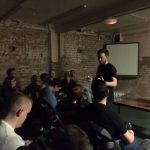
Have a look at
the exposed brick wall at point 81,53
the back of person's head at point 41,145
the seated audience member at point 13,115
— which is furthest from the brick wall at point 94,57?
the back of person's head at point 41,145

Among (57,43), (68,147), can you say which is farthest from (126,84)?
(68,147)

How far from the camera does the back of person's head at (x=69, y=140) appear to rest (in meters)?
1.02

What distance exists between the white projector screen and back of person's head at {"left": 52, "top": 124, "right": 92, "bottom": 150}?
7374 mm

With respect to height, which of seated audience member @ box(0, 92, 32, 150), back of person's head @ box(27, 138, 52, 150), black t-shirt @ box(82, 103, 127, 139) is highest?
back of person's head @ box(27, 138, 52, 150)

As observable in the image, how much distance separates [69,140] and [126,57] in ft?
24.5

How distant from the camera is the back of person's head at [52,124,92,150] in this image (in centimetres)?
102

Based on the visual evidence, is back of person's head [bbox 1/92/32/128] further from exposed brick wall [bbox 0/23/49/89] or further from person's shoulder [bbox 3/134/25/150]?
exposed brick wall [bbox 0/23/49/89]

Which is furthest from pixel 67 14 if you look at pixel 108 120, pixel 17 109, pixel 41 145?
pixel 41 145

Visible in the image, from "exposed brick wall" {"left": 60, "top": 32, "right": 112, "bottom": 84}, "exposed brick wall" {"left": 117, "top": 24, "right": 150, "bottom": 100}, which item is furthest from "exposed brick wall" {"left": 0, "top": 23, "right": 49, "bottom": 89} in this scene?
"exposed brick wall" {"left": 117, "top": 24, "right": 150, "bottom": 100}

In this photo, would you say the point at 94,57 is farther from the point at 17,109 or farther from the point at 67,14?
the point at 17,109

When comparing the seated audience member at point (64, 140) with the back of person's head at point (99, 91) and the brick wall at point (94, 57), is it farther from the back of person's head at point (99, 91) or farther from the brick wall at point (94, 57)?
the brick wall at point (94, 57)

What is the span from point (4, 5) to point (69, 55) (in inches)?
121

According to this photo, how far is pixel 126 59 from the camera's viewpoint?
27.2ft

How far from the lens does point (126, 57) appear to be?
325 inches
